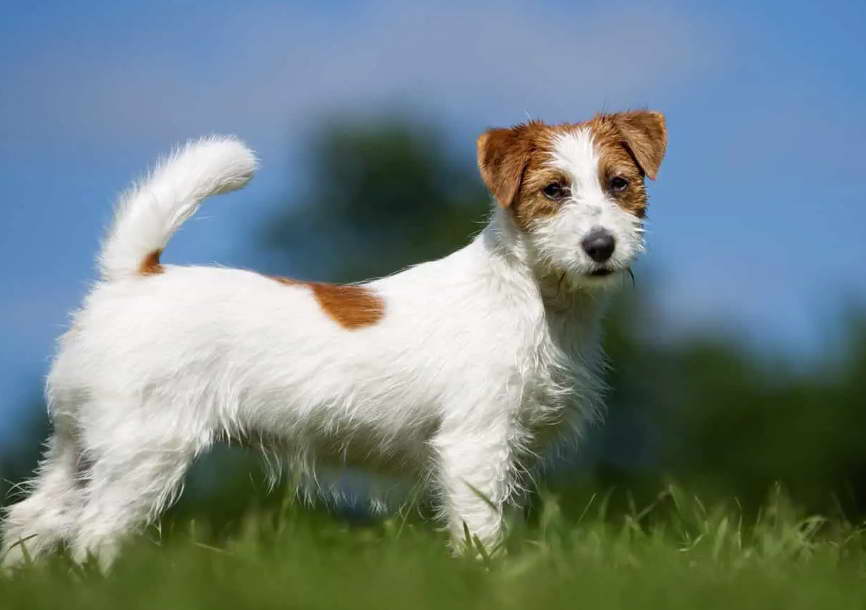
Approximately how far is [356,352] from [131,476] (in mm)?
1466

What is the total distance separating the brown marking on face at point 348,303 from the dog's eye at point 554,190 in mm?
1222

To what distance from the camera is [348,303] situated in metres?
6.43

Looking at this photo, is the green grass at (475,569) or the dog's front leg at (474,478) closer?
the green grass at (475,569)

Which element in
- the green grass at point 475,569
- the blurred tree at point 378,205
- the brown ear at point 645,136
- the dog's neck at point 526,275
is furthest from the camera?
the blurred tree at point 378,205

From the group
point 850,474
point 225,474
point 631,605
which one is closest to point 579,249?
point 631,605

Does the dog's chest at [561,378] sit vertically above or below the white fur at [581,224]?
below

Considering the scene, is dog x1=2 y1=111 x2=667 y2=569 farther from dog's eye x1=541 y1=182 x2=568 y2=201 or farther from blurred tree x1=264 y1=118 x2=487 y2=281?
blurred tree x1=264 y1=118 x2=487 y2=281

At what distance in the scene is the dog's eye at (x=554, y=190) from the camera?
238 inches

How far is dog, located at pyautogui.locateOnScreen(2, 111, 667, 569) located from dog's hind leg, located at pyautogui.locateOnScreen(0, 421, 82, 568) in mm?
10

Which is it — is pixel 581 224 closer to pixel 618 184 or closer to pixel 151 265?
pixel 618 184

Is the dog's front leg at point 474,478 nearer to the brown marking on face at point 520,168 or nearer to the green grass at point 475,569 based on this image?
the green grass at point 475,569

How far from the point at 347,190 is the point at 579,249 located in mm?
15669

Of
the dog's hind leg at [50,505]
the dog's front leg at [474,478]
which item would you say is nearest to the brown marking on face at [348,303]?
the dog's front leg at [474,478]

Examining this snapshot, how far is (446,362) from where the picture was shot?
6227 millimetres
